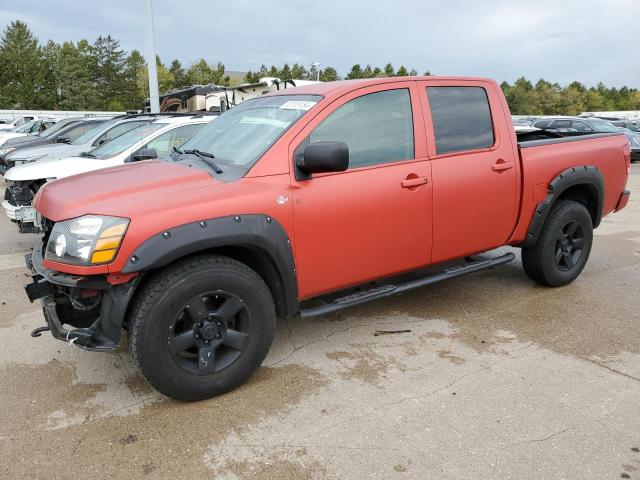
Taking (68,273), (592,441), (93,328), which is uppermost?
(68,273)

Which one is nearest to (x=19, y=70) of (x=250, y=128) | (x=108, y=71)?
(x=108, y=71)

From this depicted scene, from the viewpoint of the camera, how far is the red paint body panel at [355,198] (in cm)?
297

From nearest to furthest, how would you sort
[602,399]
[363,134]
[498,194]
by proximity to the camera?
[602,399], [363,134], [498,194]

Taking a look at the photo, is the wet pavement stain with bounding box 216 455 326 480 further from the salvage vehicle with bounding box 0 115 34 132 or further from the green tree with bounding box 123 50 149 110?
the green tree with bounding box 123 50 149 110

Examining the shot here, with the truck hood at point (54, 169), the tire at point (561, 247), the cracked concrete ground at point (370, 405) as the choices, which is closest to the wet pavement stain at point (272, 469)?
the cracked concrete ground at point (370, 405)

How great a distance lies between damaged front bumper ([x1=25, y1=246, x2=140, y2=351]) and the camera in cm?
284

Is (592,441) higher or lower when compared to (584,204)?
lower

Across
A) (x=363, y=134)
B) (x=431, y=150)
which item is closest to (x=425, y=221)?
(x=431, y=150)

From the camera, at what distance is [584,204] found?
5.13 m

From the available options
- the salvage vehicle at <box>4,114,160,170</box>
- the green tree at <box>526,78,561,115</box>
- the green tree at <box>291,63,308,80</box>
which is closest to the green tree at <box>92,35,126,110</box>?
the green tree at <box>291,63,308,80</box>

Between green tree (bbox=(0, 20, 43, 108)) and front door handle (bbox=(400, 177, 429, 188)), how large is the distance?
6656 cm

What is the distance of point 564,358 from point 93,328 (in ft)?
10.0

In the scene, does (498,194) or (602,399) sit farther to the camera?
(498,194)

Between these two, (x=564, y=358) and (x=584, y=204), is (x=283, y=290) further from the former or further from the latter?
(x=584, y=204)
